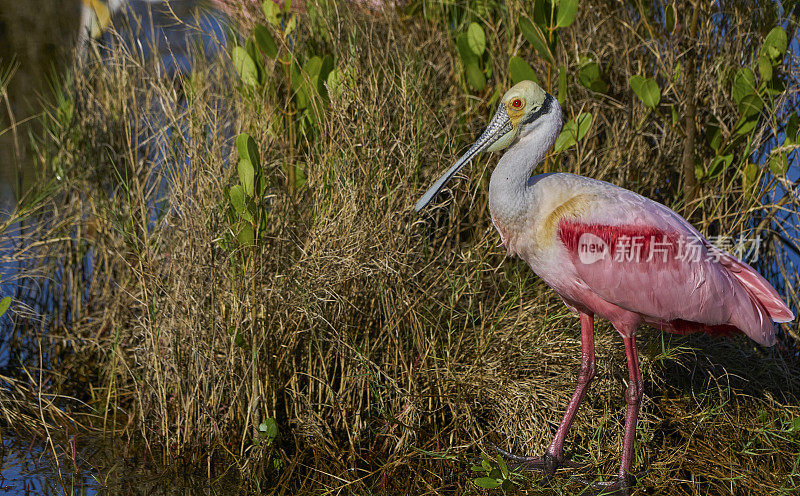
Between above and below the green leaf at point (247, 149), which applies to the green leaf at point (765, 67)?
below

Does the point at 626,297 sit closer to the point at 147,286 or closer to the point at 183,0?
the point at 147,286

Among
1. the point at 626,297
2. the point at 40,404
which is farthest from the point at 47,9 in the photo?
the point at 626,297

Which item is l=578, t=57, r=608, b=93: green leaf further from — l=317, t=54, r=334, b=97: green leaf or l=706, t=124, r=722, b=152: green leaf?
l=317, t=54, r=334, b=97: green leaf

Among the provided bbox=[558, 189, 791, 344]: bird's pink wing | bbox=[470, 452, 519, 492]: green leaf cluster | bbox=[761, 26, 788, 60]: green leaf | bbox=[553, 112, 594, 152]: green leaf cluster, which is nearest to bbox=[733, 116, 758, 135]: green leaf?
bbox=[761, 26, 788, 60]: green leaf

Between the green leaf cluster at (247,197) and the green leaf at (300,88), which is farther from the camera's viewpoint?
the green leaf at (300,88)

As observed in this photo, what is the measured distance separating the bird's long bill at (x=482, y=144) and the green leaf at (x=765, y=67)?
4.27ft

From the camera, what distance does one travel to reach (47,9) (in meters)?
8.03

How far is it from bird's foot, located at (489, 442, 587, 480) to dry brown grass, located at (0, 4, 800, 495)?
0.06 m

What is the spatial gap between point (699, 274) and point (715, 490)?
794 millimetres

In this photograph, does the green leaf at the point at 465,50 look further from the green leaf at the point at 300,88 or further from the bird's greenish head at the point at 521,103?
the bird's greenish head at the point at 521,103

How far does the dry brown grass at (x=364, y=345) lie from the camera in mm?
3660

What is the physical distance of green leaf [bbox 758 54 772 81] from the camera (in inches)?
161

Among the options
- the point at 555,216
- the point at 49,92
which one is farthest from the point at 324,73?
the point at 49,92

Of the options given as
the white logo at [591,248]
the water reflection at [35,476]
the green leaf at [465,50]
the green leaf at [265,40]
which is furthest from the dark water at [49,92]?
the white logo at [591,248]
